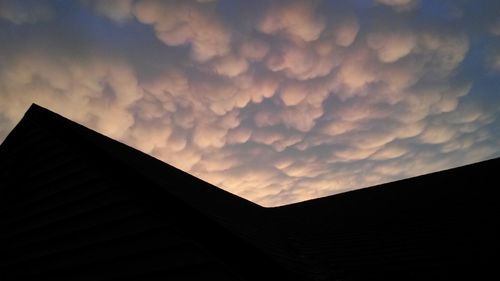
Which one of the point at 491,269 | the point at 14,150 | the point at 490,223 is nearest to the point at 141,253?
the point at 14,150

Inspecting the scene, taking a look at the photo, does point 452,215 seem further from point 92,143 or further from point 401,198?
point 92,143

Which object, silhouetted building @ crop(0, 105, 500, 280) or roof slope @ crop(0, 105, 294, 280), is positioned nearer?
roof slope @ crop(0, 105, 294, 280)

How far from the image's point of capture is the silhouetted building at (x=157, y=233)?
367 centimetres

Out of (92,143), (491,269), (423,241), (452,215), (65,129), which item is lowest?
(491,269)

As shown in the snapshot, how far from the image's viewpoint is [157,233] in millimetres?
4137

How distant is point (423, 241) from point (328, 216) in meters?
3.76

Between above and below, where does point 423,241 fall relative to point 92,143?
below

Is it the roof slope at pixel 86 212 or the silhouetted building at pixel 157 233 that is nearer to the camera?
the roof slope at pixel 86 212

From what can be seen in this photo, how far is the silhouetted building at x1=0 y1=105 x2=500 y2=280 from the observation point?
3674mm

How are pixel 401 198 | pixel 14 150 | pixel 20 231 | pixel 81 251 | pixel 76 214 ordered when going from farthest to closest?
pixel 401 198 < pixel 14 150 < pixel 20 231 < pixel 76 214 < pixel 81 251

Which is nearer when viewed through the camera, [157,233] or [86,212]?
[157,233]

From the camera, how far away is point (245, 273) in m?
2.73

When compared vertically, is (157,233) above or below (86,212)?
below

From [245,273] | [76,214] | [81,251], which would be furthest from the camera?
[76,214]
